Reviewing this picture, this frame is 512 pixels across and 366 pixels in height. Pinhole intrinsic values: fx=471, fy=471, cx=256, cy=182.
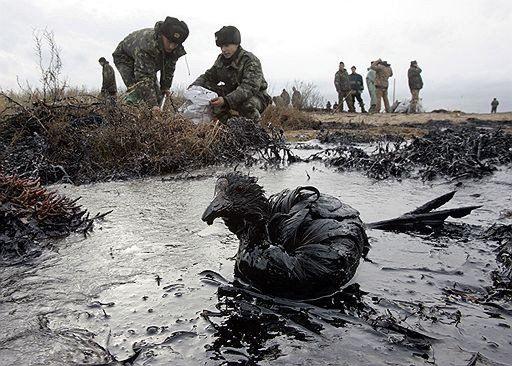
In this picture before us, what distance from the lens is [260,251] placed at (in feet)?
7.45

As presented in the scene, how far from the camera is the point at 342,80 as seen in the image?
20469 mm

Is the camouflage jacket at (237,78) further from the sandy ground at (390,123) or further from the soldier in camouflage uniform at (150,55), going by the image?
the sandy ground at (390,123)

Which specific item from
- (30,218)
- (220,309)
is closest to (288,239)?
(220,309)

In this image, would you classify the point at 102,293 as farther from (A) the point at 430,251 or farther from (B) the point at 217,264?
(A) the point at 430,251

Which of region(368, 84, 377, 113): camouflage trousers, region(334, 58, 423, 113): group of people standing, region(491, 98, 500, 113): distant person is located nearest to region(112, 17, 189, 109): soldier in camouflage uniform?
region(334, 58, 423, 113): group of people standing

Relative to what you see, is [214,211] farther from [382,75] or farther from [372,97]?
[372,97]

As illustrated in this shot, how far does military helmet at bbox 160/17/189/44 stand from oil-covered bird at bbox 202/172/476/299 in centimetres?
563

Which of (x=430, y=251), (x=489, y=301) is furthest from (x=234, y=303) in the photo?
(x=430, y=251)

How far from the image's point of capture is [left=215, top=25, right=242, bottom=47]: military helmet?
24.4ft

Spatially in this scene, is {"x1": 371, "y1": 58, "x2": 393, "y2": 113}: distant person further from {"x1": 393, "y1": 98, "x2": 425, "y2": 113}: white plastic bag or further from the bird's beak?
the bird's beak

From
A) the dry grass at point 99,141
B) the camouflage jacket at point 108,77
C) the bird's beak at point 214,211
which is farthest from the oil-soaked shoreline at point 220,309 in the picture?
the camouflage jacket at point 108,77

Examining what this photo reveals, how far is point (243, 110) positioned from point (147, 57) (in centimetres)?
183

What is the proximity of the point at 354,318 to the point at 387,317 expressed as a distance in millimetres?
141

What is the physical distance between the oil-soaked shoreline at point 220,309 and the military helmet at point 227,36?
4.77m
